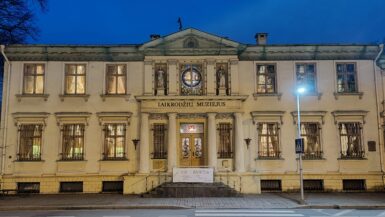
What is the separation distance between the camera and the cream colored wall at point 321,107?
22672mm

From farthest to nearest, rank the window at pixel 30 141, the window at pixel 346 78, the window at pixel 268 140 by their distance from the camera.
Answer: the window at pixel 346 78 < the window at pixel 268 140 < the window at pixel 30 141

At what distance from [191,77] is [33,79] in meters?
9.35

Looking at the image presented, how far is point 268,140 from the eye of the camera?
75.4ft

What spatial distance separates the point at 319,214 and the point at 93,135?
13.3 metres

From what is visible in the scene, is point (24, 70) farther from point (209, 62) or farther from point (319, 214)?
point (319, 214)

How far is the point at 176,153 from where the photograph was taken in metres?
22.2

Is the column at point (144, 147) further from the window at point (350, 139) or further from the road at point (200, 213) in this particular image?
the window at point (350, 139)

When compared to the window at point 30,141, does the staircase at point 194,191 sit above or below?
below

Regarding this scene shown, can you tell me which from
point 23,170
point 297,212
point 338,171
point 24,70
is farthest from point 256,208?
point 24,70

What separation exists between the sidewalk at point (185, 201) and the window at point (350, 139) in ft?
8.99

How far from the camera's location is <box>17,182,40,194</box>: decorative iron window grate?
2231 cm

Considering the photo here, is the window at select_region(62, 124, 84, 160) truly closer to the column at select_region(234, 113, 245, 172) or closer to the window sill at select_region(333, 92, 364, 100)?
the column at select_region(234, 113, 245, 172)

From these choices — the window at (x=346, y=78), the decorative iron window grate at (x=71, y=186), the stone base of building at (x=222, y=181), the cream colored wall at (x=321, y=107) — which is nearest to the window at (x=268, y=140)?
the cream colored wall at (x=321, y=107)

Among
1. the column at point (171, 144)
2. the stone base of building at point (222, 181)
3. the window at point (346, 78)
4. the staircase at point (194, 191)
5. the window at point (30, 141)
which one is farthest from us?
the window at point (346, 78)
